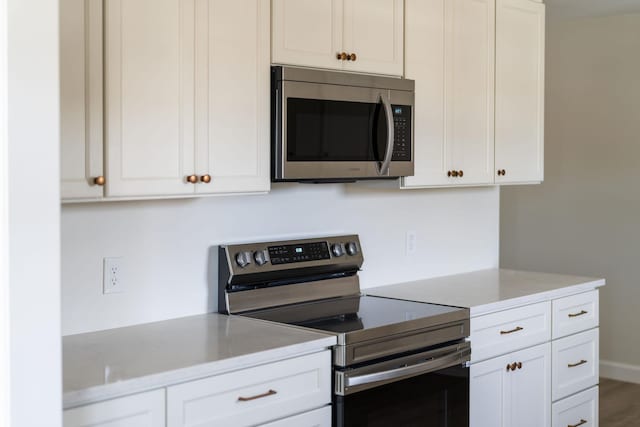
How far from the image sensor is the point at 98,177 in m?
2.31

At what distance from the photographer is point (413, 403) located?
286 centimetres

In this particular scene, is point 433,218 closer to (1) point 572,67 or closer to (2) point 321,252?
(2) point 321,252

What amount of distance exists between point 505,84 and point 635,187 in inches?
76.7

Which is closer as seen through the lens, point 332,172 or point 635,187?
point 332,172

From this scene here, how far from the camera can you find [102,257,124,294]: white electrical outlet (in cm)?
265

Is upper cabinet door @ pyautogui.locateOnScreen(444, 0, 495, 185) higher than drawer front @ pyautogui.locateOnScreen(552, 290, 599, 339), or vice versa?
upper cabinet door @ pyautogui.locateOnScreen(444, 0, 495, 185)

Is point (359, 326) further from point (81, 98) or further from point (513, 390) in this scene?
point (81, 98)

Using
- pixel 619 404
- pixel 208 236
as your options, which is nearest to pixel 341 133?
pixel 208 236

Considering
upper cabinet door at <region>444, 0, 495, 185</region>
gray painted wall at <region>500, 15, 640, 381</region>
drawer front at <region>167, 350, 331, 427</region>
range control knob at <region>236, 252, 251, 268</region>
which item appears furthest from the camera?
gray painted wall at <region>500, 15, 640, 381</region>

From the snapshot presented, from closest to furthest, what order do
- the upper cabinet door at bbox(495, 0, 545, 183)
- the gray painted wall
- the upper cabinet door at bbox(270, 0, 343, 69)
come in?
the upper cabinet door at bbox(270, 0, 343, 69) < the upper cabinet door at bbox(495, 0, 545, 183) < the gray painted wall

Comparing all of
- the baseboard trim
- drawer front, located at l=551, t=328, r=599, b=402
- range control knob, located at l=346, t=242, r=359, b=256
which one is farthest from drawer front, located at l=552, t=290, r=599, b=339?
the baseboard trim

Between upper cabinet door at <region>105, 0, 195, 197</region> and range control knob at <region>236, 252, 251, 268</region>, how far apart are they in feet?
1.54

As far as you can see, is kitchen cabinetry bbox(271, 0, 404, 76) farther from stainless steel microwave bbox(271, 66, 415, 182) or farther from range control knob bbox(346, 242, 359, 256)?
range control knob bbox(346, 242, 359, 256)

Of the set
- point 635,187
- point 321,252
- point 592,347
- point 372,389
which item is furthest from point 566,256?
point 372,389
